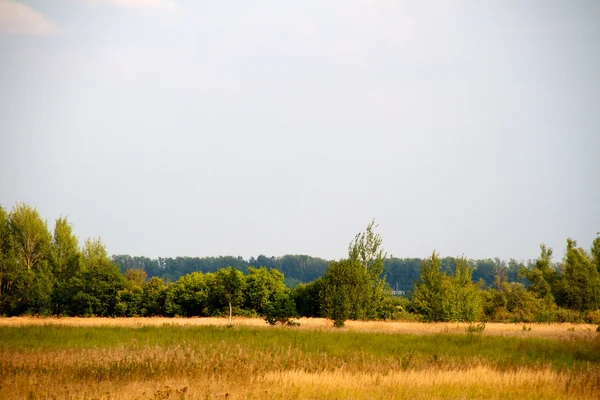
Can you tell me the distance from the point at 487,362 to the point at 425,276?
→ 2515 cm

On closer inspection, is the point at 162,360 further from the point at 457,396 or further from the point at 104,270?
the point at 104,270

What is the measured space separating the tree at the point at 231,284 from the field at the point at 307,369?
2283cm

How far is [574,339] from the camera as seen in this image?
86.2 feet

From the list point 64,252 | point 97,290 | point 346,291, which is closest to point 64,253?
point 64,252

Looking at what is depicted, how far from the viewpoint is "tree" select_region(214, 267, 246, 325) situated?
49.4 metres

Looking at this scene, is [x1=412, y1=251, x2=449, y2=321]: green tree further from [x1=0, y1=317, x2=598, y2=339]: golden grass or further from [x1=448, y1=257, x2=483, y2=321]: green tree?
[x1=0, y1=317, x2=598, y2=339]: golden grass

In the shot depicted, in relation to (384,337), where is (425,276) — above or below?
above

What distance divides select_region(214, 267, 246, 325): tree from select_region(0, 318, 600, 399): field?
22831 mm

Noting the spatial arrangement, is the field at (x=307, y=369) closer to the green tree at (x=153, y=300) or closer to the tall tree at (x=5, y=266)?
the green tree at (x=153, y=300)

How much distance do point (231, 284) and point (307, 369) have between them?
112 ft

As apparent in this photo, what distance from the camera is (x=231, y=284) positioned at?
5078cm

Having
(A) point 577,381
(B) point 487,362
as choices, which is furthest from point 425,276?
(A) point 577,381

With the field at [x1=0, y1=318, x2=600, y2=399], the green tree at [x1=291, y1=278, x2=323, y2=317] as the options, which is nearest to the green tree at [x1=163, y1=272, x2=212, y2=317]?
the green tree at [x1=291, y1=278, x2=323, y2=317]

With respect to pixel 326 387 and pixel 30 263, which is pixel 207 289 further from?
pixel 326 387
